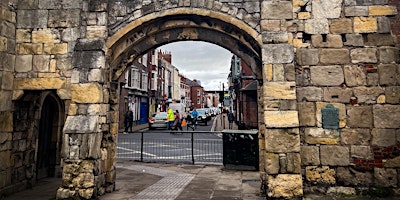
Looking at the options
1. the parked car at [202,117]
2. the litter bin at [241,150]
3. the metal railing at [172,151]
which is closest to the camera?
the litter bin at [241,150]

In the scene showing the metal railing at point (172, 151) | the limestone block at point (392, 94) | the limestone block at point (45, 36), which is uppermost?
the limestone block at point (45, 36)

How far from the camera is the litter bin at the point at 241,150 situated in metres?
7.64

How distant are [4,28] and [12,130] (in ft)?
7.22

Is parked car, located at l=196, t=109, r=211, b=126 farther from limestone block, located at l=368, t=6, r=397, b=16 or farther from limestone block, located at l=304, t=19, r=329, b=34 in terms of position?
limestone block, located at l=368, t=6, r=397, b=16

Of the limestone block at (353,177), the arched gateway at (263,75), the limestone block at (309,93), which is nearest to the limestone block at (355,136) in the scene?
the arched gateway at (263,75)

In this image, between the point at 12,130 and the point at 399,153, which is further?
the point at 12,130

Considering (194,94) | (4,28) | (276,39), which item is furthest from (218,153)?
(194,94)

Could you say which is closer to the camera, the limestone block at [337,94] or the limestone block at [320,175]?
the limestone block at [320,175]

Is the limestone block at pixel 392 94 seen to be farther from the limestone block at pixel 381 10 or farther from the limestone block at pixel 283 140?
the limestone block at pixel 283 140

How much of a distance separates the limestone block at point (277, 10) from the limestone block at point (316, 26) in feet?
1.40

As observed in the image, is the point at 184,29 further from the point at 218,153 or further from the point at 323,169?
the point at 218,153

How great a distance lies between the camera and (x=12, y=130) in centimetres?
545

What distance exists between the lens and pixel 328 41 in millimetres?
5105

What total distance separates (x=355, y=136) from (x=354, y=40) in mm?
1941
